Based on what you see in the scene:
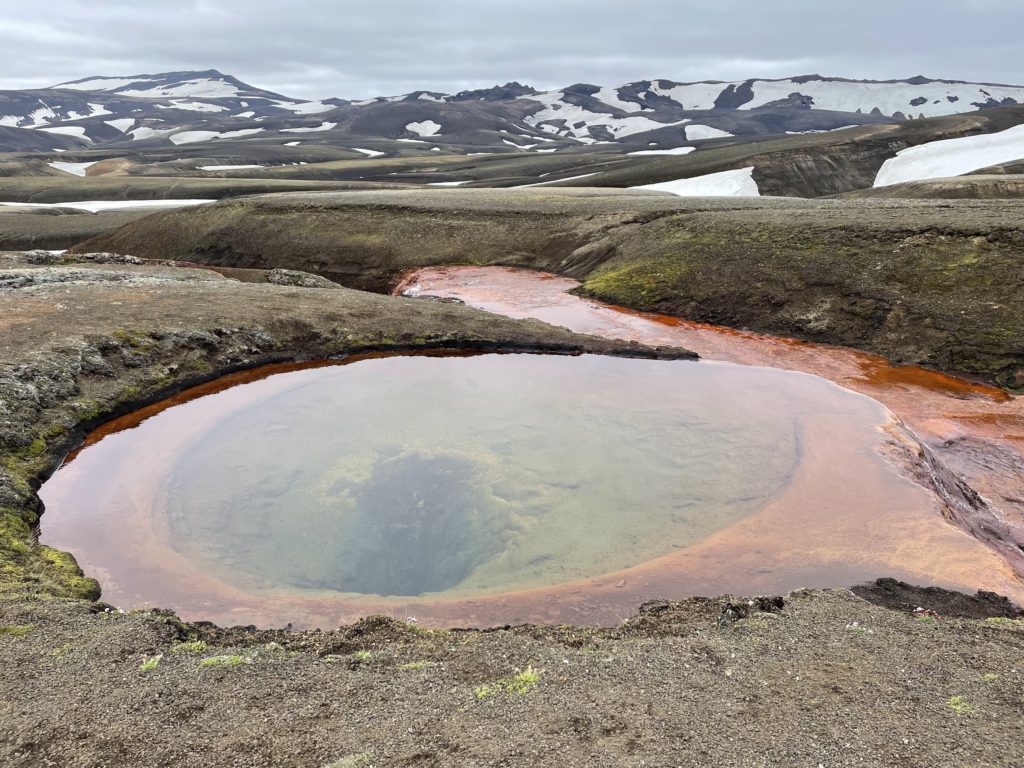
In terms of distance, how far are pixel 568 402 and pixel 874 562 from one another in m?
10.9

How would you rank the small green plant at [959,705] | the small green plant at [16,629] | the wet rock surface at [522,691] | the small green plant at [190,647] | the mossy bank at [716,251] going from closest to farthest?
1. the wet rock surface at [522,691]
2. the small green plant at [959,705]
3. the small green plant at [190,647]
4. the small green plant at [16,629]
5. the mossy bank at [716,251]

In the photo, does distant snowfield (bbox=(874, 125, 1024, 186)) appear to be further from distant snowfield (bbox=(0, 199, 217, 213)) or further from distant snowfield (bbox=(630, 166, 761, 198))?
distant snowfield (bbox=(0, 199, 217, 213))

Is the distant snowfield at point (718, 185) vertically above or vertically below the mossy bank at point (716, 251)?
above

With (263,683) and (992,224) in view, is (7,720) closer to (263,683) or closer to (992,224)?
(263,683)

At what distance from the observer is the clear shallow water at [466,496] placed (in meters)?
13.2

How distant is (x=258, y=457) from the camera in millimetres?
18672

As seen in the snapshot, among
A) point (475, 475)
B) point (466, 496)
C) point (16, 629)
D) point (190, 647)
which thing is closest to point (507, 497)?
point (466, 496)

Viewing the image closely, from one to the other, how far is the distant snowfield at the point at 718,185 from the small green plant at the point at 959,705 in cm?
8476

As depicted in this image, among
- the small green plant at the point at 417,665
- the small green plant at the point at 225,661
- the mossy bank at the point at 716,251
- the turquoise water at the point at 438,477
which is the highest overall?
the mossy bank at the point at 716,251

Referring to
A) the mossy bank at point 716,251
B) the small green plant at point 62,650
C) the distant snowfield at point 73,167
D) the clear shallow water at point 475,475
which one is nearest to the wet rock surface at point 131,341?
the small green plant at point 62,650

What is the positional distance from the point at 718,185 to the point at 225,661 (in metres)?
93.4

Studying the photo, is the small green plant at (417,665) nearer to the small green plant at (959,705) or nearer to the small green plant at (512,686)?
the small green plant at (512,686)

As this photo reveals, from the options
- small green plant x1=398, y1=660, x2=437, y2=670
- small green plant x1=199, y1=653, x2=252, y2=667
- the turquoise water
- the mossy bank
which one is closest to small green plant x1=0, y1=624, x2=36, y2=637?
the turquoise water

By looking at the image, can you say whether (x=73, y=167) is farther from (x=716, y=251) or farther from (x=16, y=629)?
(x=16, y=629)
